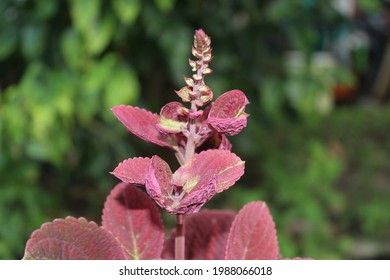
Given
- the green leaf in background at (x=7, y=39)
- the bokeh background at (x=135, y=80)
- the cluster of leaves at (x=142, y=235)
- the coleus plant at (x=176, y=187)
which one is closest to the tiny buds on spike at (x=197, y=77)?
the coleus plant at (x=176, y=187)

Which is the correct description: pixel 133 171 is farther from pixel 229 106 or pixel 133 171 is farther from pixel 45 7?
pixel 45 7

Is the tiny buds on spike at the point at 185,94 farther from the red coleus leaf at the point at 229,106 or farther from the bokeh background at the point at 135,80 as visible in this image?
the bokeh background at the point at 135,80

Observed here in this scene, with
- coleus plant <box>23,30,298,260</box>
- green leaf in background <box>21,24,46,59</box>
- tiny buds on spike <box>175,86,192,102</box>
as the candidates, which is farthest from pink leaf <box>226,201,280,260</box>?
green leaf in background <box>21,24,46,59</box>

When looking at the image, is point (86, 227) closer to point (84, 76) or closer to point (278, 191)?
point (84, 76)

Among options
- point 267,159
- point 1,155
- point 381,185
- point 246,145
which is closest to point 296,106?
point 246,145

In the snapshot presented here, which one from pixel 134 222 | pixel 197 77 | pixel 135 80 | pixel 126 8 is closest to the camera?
pixel 197 77

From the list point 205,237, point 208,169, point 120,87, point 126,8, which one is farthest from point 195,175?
point 120,87
